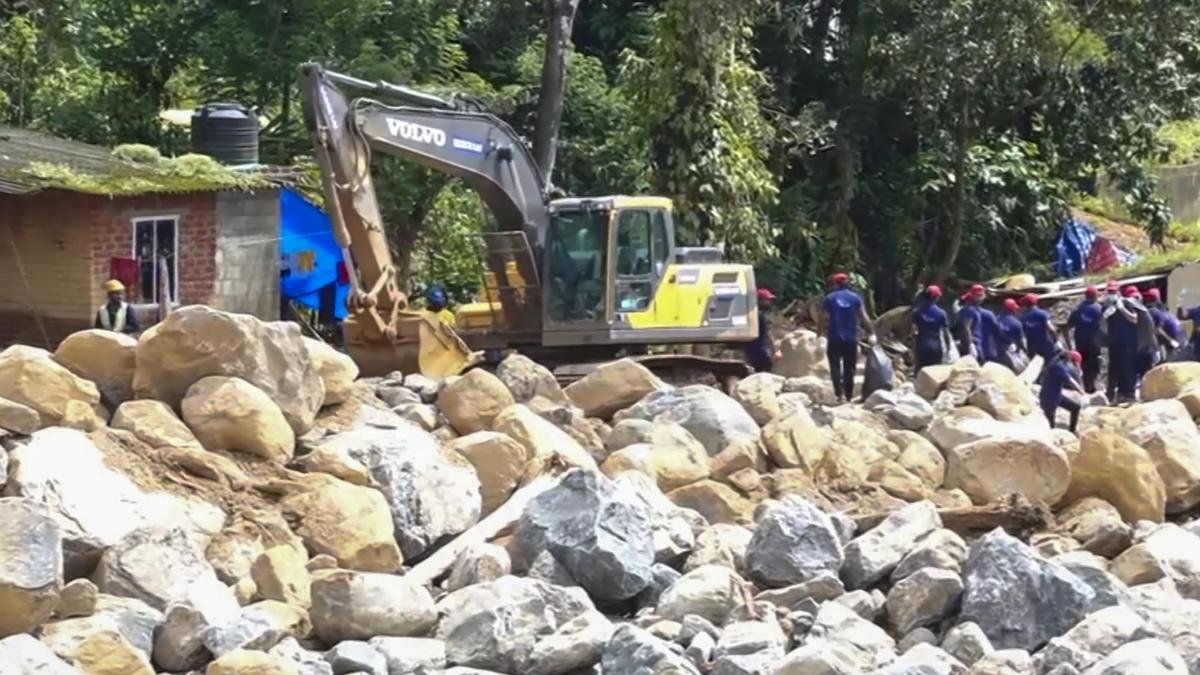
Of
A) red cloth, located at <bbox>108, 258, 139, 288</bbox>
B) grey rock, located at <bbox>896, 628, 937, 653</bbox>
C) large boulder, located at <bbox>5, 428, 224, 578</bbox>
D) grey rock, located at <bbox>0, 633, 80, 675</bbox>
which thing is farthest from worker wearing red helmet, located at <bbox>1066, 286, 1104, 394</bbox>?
grey rock, located at <bbox>0, 633, 80, 675</bbox>

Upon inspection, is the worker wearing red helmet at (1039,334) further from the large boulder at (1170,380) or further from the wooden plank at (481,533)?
the wooden plank at (481,533)

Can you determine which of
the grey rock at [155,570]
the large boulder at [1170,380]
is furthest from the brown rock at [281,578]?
the large boulder at [1170,380]

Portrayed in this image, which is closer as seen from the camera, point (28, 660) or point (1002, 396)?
point (28, 660)

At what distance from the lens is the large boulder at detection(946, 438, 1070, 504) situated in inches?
517

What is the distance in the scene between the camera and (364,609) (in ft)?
31.3

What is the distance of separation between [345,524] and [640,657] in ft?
7.09

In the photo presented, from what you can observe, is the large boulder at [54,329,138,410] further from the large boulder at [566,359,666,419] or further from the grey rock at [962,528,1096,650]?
the grey rock at [962,528,1096,650]

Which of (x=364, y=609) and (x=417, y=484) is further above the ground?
(x=417, y=484)

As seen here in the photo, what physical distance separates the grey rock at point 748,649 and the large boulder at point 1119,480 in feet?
13.7

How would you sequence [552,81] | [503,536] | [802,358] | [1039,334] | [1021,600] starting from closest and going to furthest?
1. [1021,600]
2. [503,536]
3. [1039,334]
4. [802,358]
5. [552,81]

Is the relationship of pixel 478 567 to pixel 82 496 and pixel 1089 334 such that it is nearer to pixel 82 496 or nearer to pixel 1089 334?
pixel 82 496

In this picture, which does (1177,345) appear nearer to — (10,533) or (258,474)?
(258,474)

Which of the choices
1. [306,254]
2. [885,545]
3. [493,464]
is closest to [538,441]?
[493,464]

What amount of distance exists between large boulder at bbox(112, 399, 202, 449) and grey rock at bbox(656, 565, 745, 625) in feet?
8.71
